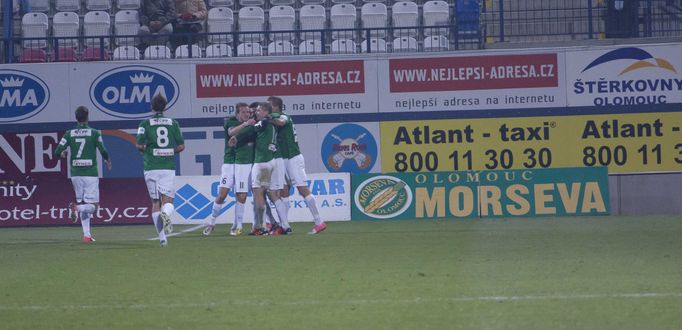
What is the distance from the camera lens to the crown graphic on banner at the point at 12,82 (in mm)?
23953

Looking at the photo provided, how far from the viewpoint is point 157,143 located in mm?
15945

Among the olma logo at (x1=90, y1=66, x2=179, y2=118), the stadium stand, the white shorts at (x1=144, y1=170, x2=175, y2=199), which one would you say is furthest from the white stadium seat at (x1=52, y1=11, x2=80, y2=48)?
the white shorts at (x1=144, y1=170, x2=175, y2=199)

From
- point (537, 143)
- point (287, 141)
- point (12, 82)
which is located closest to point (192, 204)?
point (12, 82)

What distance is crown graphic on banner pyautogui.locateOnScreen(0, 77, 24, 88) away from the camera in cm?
2395

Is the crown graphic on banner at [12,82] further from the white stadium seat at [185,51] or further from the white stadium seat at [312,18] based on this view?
the white stadium seat at [312,18]

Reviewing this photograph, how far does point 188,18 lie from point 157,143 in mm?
9680

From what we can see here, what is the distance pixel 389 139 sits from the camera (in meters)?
23.8

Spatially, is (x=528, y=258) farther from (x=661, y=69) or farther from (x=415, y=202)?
(x=661, y=69)

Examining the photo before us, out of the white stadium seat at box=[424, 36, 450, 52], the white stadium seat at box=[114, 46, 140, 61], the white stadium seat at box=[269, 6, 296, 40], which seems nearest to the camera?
the white stadium seat at box=[424, 36, 450, 52]

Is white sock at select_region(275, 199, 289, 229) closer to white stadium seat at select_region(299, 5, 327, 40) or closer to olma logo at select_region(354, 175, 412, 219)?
olma logo at select_region(354, 175, 412, 219)

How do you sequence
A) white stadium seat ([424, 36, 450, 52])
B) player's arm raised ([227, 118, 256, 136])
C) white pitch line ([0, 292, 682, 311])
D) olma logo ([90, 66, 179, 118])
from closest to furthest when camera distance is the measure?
white pitch line ([0, 292, 682, 311]) → player's arm raised ([227, 118, 256, 136]) → olma logo ([90, 66, 179, 118]) → white stadium seat ([424, 36, 450, 52])

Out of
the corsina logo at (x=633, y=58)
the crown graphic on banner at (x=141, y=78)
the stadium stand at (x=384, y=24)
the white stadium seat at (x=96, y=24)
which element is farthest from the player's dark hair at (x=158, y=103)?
the white stadium seat at (x=96, y=24)

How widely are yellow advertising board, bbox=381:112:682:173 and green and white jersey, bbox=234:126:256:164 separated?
5.78 metres

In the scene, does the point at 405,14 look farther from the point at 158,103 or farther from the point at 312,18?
the point at 158,103
